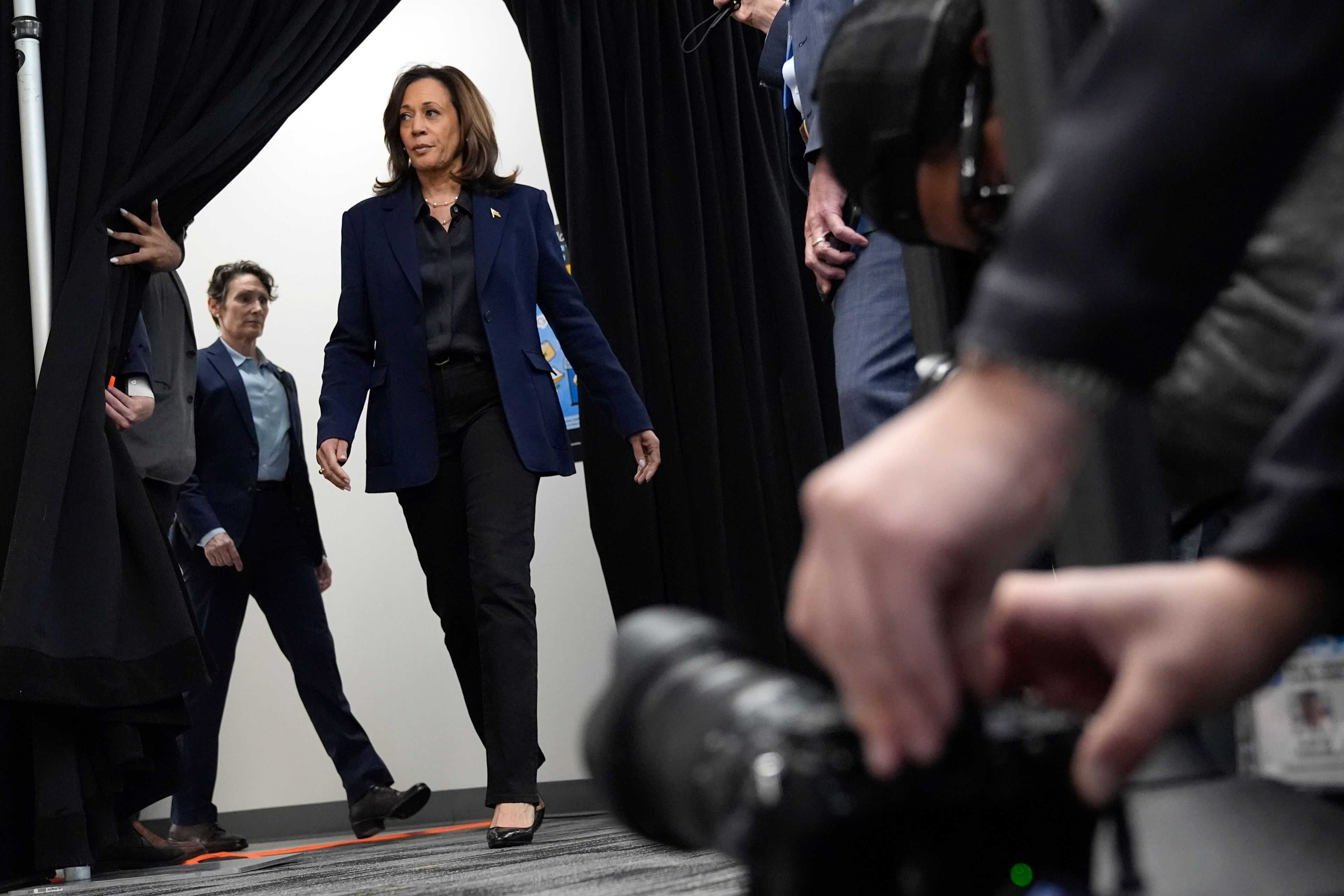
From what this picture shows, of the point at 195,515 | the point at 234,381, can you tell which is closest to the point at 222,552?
the point at 195,515

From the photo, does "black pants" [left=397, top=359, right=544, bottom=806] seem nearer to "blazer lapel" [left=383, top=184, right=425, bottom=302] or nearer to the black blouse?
the black blouse

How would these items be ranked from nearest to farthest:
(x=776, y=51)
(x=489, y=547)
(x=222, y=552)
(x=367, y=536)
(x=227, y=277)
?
(x=776, y=51) → (x=489, y=547) → (x=222, y=552) → (x=227, y=277) → (x=367, y=536)

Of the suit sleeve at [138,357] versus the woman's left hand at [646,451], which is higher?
the suit sleeve at [138,357]

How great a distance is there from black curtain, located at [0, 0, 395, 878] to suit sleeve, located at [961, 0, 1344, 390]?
7.51ft

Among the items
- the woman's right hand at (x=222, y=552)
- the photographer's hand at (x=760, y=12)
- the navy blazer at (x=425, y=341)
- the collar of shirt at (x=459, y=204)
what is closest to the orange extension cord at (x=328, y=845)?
the woman's right hand at (x=222, y=552)

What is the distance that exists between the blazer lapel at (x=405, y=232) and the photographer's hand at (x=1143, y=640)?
2.31 m

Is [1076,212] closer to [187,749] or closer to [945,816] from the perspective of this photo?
[945,816]

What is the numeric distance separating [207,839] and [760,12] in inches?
95.7

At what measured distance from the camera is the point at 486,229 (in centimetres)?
267

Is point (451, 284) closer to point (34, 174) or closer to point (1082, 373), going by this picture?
point (34, 174)

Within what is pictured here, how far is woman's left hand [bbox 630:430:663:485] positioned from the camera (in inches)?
106

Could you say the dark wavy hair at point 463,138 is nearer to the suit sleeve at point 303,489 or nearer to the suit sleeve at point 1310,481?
the suit sleeve at point 303,489

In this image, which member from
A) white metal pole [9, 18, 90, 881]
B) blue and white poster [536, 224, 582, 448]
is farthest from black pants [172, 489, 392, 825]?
white metal pole [9, 18, 90, 881]

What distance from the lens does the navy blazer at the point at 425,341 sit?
2.53m
